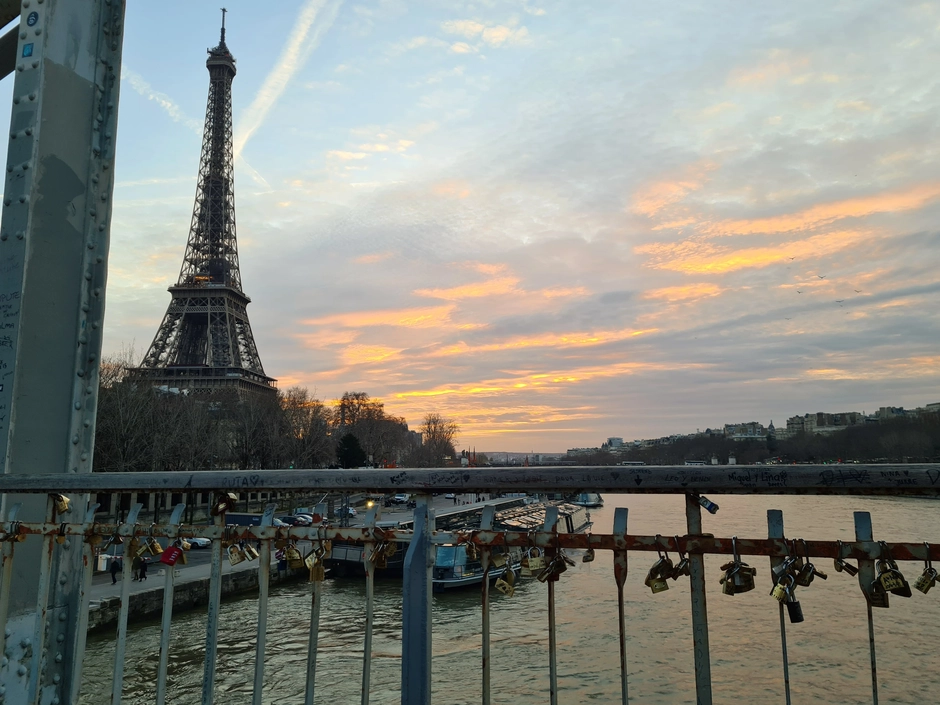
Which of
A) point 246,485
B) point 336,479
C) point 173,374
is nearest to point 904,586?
point 336,479

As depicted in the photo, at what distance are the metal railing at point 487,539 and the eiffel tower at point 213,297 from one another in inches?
2101

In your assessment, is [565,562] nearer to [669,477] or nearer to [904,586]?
[669,477]

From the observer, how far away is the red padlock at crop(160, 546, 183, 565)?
2236 mm

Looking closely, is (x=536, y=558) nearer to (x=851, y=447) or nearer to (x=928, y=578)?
(x=928, y=578)

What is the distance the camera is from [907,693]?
45.4 feet

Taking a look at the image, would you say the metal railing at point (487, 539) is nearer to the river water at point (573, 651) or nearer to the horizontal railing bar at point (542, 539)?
the horizontal railing bar at point (542, 539)

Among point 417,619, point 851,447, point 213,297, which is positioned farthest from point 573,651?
point 851,447

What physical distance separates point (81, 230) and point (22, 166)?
0.36 metres

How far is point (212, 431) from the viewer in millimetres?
37812

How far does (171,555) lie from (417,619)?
3.13ft

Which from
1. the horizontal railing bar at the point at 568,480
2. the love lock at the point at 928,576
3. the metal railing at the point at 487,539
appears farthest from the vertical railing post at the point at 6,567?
the love lock at the point at 928,576

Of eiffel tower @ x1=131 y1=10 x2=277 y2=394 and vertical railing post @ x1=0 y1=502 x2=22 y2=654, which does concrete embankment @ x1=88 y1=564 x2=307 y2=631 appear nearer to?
vertical railing post @ x1=0 y1=502 x2=22 y2=654

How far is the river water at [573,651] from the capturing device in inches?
551

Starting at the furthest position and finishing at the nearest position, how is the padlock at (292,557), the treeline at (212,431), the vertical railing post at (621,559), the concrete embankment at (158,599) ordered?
the treeline at (212,431), the concrete embankment at (158,599), the padlock at (292,557), the vertical railing post at (621,559)
